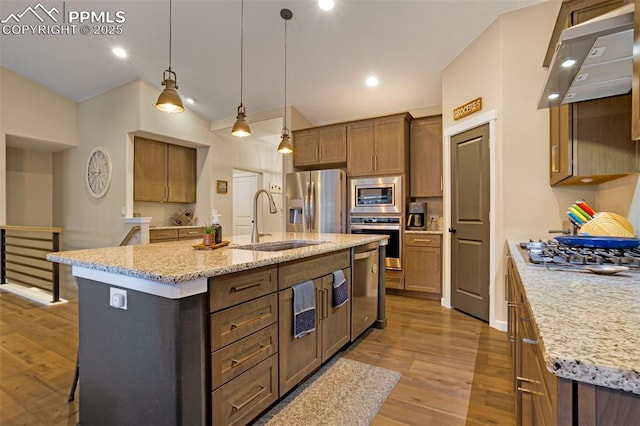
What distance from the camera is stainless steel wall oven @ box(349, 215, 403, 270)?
414cm

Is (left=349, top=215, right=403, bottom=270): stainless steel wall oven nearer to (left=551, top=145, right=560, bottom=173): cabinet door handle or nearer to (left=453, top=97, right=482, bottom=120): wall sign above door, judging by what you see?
(left=453, top=97, right=482, bottom=120): wall sign above door

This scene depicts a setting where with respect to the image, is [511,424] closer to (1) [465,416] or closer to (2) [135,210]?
(1) [465,416]

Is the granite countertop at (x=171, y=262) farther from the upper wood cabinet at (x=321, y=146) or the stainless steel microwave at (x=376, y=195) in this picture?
the upper wood cabinet at (x=321, y=146)

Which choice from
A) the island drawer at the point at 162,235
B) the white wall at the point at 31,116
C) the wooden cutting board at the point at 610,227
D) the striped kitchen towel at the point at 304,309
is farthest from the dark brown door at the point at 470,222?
the white wall at the point at 31,116

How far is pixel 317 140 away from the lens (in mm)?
4848

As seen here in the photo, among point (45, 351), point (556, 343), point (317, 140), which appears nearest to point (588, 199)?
point (556, 343)

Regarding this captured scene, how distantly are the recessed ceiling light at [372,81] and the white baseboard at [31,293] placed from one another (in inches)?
191

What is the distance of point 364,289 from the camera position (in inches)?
109

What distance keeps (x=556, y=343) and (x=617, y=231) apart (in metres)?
1.58

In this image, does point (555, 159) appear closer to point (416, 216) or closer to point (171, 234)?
point (416, 216)

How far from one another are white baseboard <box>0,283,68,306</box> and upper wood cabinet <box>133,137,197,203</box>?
178 centimetres

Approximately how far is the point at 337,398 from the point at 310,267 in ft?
2.64

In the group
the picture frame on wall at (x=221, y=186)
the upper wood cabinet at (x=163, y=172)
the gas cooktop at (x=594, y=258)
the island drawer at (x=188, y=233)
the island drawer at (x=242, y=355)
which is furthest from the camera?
the picture frame on wall at (x=221, y=186)

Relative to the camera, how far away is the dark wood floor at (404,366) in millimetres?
1742
